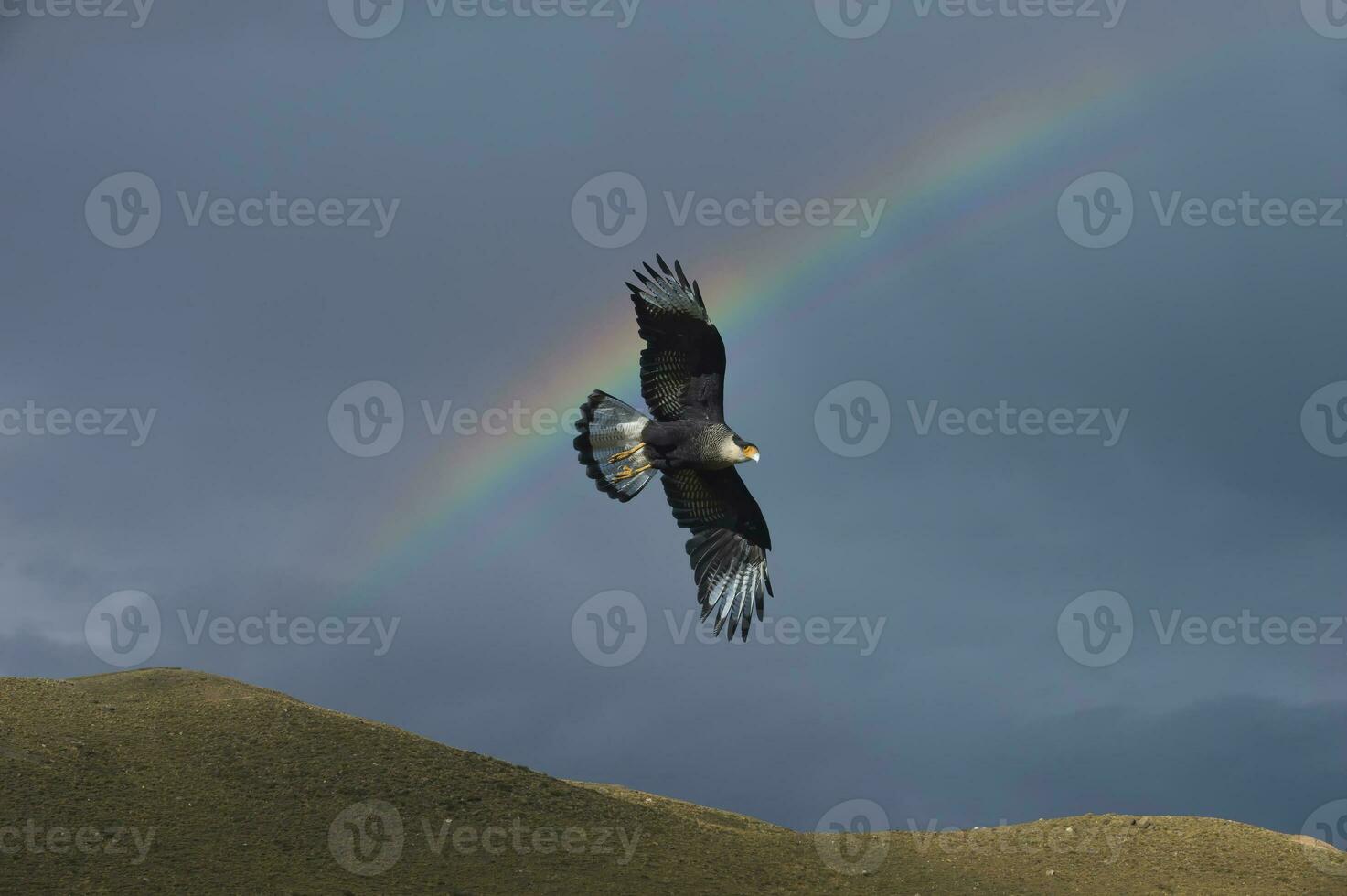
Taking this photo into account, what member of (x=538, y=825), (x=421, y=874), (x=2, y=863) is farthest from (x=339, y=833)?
(x=2, y=863)

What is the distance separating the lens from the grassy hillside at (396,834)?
1728 cm

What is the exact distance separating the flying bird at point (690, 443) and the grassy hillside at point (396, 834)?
4.26 meters

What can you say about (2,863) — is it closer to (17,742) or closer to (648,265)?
(17,742)

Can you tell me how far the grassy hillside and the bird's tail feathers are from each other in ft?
18.0

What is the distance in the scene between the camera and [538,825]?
19.6 m
